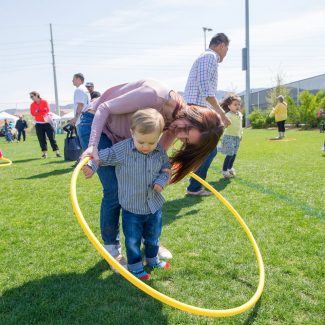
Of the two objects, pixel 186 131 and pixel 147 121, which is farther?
pixel 186 131

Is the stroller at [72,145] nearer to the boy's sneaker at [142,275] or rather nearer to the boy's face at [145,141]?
the boy's sneaker at [142,275]

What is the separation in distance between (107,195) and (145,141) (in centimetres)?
76

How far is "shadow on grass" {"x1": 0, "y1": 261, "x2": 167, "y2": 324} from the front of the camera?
2801 millimetres

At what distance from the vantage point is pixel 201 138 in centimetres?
313

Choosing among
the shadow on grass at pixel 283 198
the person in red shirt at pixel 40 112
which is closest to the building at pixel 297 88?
the person in red shirt at pixel 40 112

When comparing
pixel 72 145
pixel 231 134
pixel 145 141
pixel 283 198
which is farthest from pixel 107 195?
pixel 72 145

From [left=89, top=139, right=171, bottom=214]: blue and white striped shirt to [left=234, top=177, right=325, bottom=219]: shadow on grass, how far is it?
286 centimetres

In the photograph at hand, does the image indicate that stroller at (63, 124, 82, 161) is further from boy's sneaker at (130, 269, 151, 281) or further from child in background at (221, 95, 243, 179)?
boy's sneaker at (130, 269, 151, 281)

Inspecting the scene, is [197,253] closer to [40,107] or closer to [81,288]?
[81,288]

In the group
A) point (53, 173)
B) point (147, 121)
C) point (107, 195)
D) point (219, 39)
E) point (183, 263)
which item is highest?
point (219, 39)

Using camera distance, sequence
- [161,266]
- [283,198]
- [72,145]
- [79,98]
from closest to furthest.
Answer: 1. [161,266]
2. [283,198]
3. [79,98]
4. [72,145]

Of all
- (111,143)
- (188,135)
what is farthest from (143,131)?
(111,143)

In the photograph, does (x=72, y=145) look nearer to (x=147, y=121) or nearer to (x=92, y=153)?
(x=92, y=153)

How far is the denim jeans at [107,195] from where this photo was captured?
349cm
